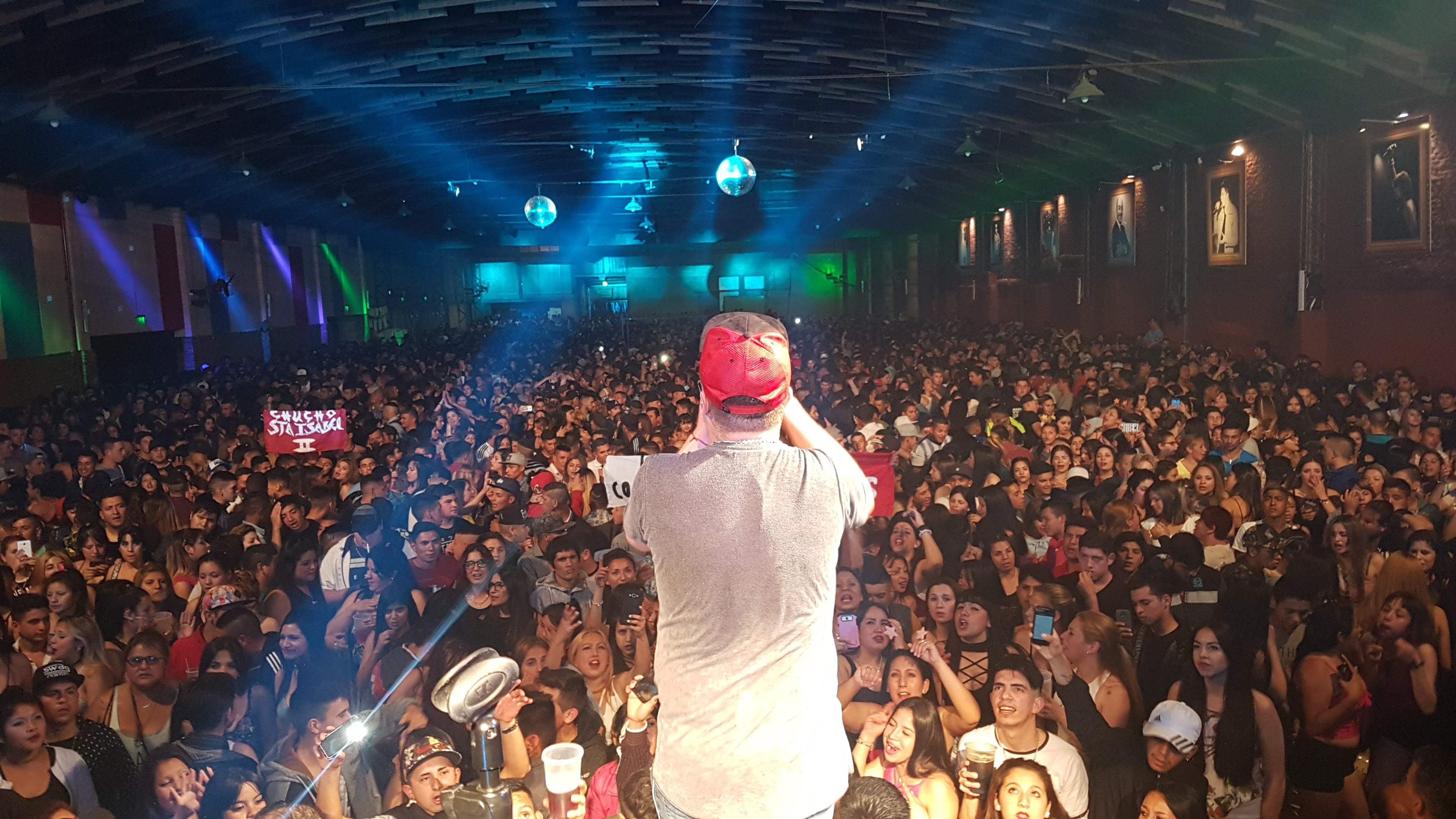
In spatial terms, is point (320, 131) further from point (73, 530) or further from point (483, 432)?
point (73, 530)

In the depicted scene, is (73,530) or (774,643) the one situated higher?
(774,643)

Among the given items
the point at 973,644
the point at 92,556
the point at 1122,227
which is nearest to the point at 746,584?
the point at 973,644

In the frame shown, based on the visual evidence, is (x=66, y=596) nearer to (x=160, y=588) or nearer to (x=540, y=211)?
(x=160, y=588)

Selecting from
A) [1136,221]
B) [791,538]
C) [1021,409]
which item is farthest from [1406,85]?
[791,538]

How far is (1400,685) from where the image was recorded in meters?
5.51

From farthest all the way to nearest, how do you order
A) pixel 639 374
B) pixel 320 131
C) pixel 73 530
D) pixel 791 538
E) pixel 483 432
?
pixel 320 131 → pixel 639 374 → pixel 483 432 → pixel 73 530 → pixel 791 538

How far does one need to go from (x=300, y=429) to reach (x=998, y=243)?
2834cm

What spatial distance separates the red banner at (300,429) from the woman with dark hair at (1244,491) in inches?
308

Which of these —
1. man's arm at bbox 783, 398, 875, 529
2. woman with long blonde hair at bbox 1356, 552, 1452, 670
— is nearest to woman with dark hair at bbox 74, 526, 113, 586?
man's arm at bbox 783, 398, 875, 529

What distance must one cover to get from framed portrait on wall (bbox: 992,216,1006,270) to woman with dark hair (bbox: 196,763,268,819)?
3267 cm

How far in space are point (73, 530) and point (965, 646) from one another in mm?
6647

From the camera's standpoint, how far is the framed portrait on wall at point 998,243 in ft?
117

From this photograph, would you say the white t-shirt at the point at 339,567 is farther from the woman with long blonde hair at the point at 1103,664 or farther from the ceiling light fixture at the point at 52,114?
the ceiling light fixture at the point at 52,114

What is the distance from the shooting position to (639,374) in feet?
70.8
